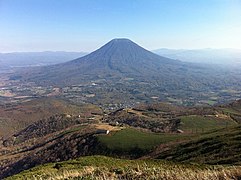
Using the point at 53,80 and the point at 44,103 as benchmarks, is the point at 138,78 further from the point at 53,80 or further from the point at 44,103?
the point at 44,103

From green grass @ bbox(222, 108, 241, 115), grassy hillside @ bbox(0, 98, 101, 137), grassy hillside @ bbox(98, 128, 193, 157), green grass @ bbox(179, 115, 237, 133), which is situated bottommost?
grassy hillside @ bbox(0, 98, 101, 137)

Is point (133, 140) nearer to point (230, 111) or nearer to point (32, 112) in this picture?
point (230, 111)

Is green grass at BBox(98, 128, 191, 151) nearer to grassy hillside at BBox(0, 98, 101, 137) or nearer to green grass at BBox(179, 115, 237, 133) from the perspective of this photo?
green grass at BBox(179, 115, 237, 133)

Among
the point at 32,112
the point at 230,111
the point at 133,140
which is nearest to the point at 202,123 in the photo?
the point at 230,111

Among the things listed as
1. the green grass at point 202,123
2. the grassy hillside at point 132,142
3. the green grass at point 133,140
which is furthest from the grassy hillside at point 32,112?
the grassy hillside at point 132,142

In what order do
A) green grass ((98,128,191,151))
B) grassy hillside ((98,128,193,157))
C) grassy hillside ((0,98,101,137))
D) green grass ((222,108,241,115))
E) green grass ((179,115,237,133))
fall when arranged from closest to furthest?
grassy hillside ((98,128,193,157)) → green grass ((98,128,191,151)) → green grass ((179,115,237,133)) → green grass ((222,108,241,115)) → grassy hillside ((0,98,101,137))

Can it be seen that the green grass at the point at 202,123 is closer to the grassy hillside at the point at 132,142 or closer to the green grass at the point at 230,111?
the green grass at the point at 230,111

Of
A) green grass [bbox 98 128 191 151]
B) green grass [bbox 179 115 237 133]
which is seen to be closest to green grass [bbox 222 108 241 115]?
green grass [bbox 179 115 237 133]
